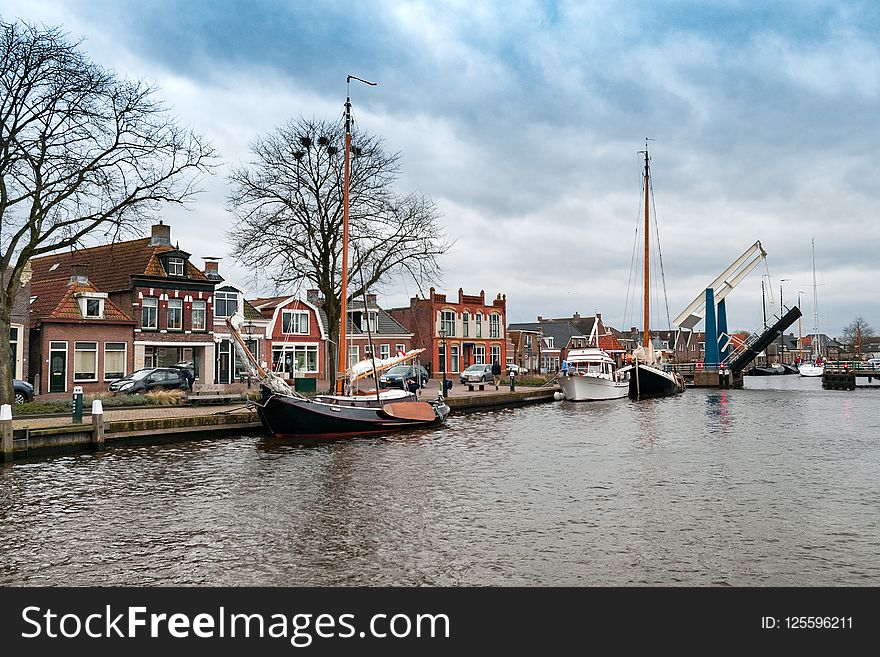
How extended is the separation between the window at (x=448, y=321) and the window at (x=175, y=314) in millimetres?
30385

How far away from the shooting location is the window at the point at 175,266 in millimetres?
42719

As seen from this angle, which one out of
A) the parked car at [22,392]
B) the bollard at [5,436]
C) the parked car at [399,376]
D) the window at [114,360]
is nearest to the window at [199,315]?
the window at [114,360]

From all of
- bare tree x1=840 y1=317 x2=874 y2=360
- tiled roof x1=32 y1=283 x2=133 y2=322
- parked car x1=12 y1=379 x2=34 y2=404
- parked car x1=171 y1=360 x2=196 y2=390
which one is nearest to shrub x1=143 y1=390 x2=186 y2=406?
parked car x1=12 y1=379 x2=34 y2=404

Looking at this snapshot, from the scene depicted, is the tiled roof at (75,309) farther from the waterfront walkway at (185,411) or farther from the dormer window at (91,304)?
the waterfront walkway at (185,411)

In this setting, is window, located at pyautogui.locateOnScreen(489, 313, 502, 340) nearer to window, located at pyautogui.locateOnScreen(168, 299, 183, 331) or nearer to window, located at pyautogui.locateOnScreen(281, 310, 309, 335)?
window, located at pyautogui.locateOnScreen(281, 310, 309, 335)

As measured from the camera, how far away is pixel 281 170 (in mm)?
36438

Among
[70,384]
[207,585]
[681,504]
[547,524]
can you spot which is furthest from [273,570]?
[70,384]

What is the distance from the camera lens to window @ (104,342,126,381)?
39562mm

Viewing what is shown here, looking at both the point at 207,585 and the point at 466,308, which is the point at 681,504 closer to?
the point at 207,585

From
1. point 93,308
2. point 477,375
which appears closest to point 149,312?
point 93,308

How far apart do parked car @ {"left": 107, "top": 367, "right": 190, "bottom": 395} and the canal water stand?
10507 millimetres

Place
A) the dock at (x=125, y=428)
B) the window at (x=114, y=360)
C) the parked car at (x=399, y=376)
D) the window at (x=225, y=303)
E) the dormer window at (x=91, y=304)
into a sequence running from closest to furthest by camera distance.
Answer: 1. the dock at (x=125, y=428)
2. the dormer window at (x=91, y=304)
3. the window at (x=114, y=360)
4. the parked car at (x=399, y=376)
5. the window at (x=225, y=303)

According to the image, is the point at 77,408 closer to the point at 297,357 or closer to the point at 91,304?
the point at 91,304
